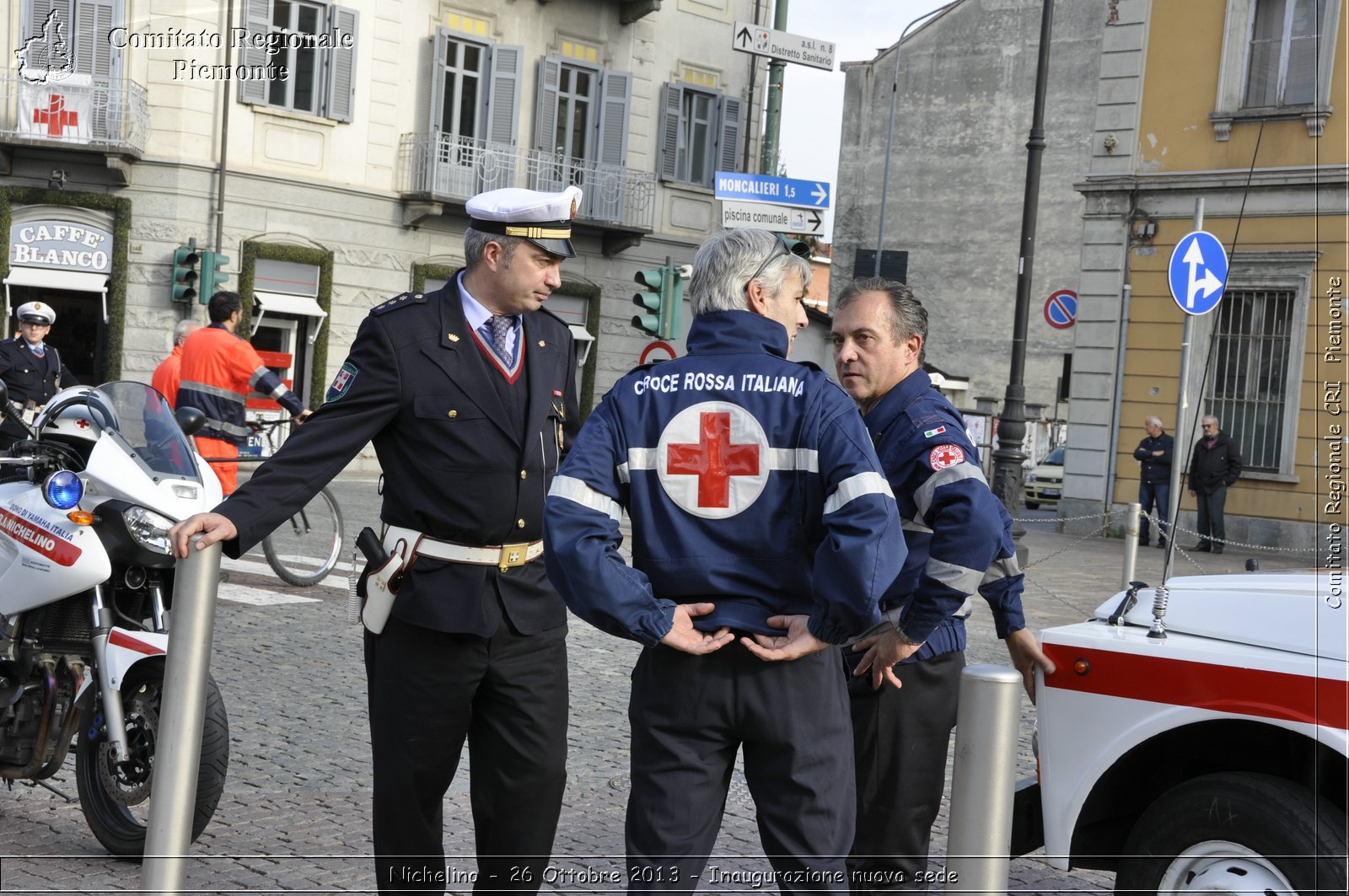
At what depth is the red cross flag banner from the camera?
75.7ft

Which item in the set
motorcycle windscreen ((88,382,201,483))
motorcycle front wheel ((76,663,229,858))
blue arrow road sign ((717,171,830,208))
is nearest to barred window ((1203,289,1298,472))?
blue arrow road sign ((717,171,830,208))

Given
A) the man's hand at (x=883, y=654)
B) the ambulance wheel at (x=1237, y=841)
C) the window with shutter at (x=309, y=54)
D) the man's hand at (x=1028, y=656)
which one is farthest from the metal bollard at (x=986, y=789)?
the window with shutter at (x=309, y=54)

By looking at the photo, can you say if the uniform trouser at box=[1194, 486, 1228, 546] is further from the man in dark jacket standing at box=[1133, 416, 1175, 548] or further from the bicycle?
the bicycle

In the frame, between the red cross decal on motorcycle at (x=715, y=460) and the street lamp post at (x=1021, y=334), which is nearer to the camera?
the red cross decal on motorcycle at (x=715, y=460)

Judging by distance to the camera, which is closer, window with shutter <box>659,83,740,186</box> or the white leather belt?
the white leather belt

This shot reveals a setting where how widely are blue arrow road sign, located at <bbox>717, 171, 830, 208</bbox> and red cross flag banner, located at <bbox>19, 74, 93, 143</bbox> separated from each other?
1350cm

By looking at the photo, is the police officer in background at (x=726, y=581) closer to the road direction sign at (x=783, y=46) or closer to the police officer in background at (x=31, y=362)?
the police officer in background at (x=31, y=362)

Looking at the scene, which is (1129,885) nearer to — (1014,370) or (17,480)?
(17,480)

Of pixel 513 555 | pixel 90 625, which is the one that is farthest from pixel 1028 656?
pixel 90 625

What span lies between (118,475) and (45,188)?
20366 mm

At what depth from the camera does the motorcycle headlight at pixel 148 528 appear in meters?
4.71

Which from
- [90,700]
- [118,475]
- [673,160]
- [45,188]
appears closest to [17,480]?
[118,475]

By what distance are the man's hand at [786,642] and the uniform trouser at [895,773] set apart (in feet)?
2.73

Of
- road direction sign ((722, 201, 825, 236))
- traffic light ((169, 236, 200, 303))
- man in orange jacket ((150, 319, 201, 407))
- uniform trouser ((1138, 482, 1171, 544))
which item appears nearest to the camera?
man in orange jacket ((150, 319, 201, 407))
